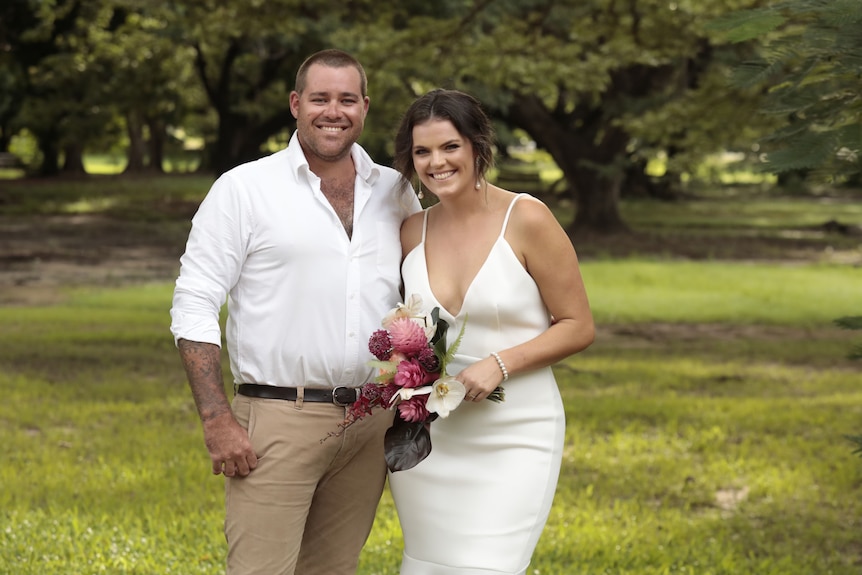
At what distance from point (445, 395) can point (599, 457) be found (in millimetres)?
5220

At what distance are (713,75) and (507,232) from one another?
14620 mm

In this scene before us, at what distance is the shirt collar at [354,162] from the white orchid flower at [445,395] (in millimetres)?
841

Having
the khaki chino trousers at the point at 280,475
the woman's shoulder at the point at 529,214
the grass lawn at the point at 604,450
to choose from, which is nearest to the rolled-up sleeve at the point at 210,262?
the khaki chino trousers at the point at 280,475

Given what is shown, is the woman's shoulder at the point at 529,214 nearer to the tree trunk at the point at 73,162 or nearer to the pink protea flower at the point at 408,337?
the pink protea flower at the point at 408,337

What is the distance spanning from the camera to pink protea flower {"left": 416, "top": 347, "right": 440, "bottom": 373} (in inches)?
139

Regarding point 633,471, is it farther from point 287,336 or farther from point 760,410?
point 287,336

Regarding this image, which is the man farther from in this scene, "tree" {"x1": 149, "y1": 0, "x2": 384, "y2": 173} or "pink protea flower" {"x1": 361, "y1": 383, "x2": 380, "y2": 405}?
"tree" {"x1": 149, "y1": 0, "x2": 384, "y2": 173}

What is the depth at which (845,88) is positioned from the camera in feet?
17.2

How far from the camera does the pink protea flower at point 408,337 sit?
11.5 ft


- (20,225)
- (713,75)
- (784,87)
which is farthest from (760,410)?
(20,225)

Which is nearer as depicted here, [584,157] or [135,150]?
[584,157]

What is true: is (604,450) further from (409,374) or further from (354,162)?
(409,374)

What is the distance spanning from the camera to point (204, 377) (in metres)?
3.65

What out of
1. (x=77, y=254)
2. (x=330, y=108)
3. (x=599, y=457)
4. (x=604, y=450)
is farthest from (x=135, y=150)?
(x=330, y=108)
